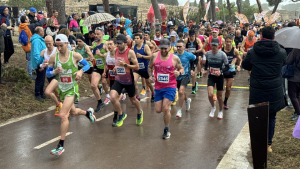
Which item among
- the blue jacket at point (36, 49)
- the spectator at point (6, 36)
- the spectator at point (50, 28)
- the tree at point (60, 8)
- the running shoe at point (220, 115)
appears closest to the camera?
the running shoe at point (220, 115)

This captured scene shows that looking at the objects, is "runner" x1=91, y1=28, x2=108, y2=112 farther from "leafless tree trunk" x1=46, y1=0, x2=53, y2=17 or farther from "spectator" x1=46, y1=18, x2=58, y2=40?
"leafless tree trunk" x1=46, y1=0, x2=53, y2=17

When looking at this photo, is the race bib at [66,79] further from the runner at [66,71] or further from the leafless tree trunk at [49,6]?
the leafless tree trunk at [49,6]

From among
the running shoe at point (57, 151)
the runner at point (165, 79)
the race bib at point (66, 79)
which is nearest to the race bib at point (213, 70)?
the runner at point (165, 79)

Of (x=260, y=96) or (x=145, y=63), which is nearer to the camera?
(x=260, y=96)

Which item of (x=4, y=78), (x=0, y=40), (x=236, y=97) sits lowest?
(x=236, y=97)

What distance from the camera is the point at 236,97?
35.4 feet

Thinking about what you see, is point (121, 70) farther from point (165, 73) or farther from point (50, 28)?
point (50, 28)

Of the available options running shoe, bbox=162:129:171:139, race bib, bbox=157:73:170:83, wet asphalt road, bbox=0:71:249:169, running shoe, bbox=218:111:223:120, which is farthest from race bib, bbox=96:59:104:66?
running shoe, bbox=218:111:223:120

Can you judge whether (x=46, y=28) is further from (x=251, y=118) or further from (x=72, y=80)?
(x=251, y=118)

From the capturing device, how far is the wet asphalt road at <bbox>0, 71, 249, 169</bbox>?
18.9 feet

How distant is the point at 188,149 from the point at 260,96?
1598 mm

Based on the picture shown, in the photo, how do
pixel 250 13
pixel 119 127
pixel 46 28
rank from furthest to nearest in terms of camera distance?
pixel 250 13 → pixel 46 28 → pixel 119 127

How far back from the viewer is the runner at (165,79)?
6.93m

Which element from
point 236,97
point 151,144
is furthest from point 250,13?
point 151,144
